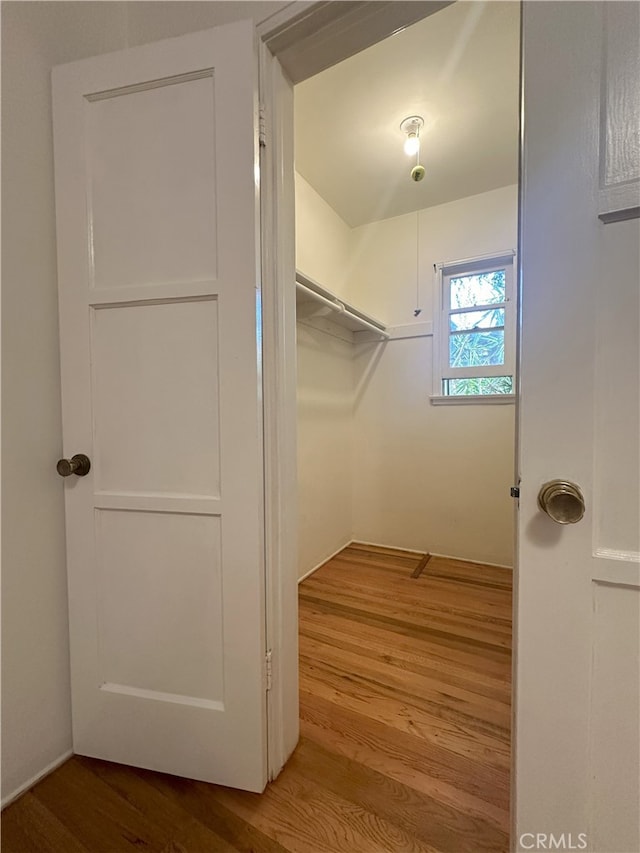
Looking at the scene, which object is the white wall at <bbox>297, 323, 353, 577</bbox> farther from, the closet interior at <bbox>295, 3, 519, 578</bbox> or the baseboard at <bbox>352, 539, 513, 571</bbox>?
the baseboard at <bbox>352, 539, 513, 571</bbox>

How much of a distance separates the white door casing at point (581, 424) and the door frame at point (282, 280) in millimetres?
605

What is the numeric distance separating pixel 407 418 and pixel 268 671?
2.19 metres

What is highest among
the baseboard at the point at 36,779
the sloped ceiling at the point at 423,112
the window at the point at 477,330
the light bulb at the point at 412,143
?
the sloped ceiling at the point at 423,112

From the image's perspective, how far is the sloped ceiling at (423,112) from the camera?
1.48 metres

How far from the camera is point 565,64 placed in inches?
23.5

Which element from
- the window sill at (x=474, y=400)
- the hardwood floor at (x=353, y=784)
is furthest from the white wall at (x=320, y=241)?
the hardwood floor at (x=353, y=784)

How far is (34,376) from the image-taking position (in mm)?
1040

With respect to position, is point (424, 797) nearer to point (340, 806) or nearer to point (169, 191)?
point (340, 806)

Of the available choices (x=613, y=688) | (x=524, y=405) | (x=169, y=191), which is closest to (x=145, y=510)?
(x=169, y=191)

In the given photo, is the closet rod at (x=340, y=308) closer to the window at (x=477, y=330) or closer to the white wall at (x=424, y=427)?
the white wall at (x=424, y=427)

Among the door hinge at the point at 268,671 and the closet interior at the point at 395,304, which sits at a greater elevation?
the closet interior at the point at 395,304

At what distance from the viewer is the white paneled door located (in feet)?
3.13

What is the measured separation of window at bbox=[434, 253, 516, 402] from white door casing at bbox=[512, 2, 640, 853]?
210 centimetres

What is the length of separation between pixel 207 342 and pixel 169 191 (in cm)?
45
